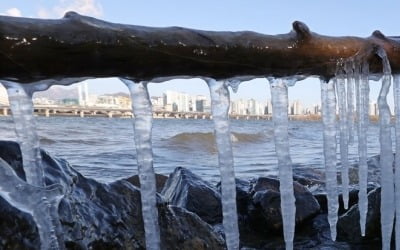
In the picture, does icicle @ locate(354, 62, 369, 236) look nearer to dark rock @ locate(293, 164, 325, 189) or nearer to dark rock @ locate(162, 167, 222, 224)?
dark rock @ locate(162, 167, 222, 224)

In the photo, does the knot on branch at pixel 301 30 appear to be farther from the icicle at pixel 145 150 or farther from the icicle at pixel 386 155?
the icicle at pixel 145 150

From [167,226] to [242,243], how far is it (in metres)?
2.09

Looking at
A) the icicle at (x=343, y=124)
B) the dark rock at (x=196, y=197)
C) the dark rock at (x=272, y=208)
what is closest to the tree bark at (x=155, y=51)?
the icicle at (x=343, y=124)

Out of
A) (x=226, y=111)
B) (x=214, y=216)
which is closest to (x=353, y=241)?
(x=214, y=216)

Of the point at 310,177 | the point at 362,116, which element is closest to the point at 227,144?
the point at 362,116

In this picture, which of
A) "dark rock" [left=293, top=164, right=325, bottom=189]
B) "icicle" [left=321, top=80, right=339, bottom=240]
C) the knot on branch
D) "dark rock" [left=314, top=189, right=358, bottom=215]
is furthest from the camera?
"dark rock" [left=293, top=164, right=325, bottom=189]

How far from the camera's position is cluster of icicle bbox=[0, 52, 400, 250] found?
2115mm

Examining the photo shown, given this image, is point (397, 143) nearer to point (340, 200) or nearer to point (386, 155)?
→ point (386, 155)

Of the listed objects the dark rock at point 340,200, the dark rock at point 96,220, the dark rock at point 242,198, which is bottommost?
the dark rock at point 340,200

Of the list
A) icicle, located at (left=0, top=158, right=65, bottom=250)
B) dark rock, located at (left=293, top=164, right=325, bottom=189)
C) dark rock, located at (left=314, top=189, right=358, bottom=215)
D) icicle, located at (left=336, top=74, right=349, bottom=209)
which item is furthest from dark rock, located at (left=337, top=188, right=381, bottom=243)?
icicle, located at (left=0, top=158, right=65, bottom=250)

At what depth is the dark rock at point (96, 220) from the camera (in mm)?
2869

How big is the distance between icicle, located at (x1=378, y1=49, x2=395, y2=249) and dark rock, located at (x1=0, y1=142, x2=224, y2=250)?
1.54 meters

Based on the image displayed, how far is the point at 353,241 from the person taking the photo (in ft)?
18.8

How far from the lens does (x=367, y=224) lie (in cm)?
562
